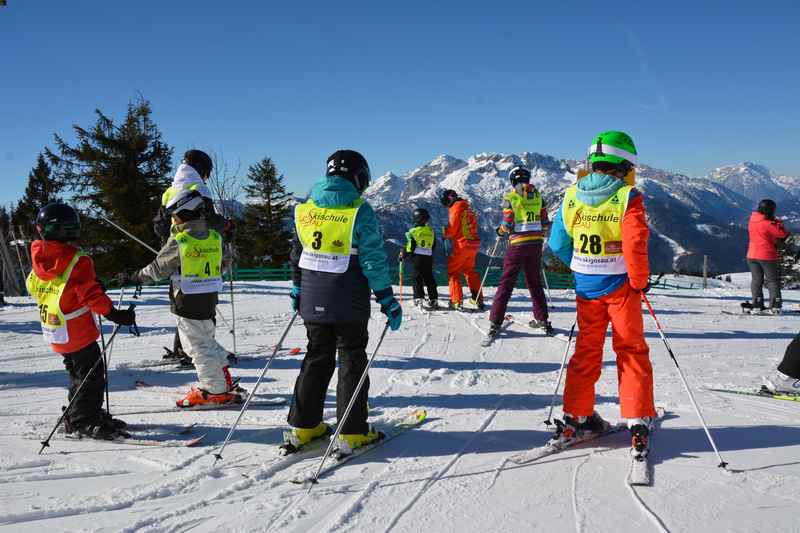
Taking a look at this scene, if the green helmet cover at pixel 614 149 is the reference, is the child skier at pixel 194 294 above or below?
below

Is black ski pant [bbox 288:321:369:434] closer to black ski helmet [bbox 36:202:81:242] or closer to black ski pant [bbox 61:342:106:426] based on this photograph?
black ski pant [bbox 61:342:106:426]

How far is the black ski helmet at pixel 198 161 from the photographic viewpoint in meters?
5.40

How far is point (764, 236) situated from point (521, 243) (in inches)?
244

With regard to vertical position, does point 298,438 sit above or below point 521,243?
below

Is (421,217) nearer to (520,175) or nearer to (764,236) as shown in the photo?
(520,175)

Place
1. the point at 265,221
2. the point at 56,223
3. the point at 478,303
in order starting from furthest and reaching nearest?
the point at 265,221 → the point at 478,303 → the point at 56,223

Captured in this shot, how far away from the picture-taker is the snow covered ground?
2.60 metres

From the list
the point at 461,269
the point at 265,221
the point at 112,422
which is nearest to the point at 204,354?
the point at 112,422

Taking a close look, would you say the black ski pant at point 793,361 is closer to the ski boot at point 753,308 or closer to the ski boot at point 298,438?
the ski boot at point 298,438

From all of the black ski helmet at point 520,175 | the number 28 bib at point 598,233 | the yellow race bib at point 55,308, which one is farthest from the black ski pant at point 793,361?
the yellow race bib at point 55,308

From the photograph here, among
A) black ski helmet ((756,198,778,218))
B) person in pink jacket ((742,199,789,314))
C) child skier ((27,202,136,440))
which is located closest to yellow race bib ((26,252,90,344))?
child skier ((27,202,136,440))

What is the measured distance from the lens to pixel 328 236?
3.42 m

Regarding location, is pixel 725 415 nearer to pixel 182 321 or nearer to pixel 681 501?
pixel 681 501

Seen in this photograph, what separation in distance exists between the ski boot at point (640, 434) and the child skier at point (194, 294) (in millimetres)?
3368
